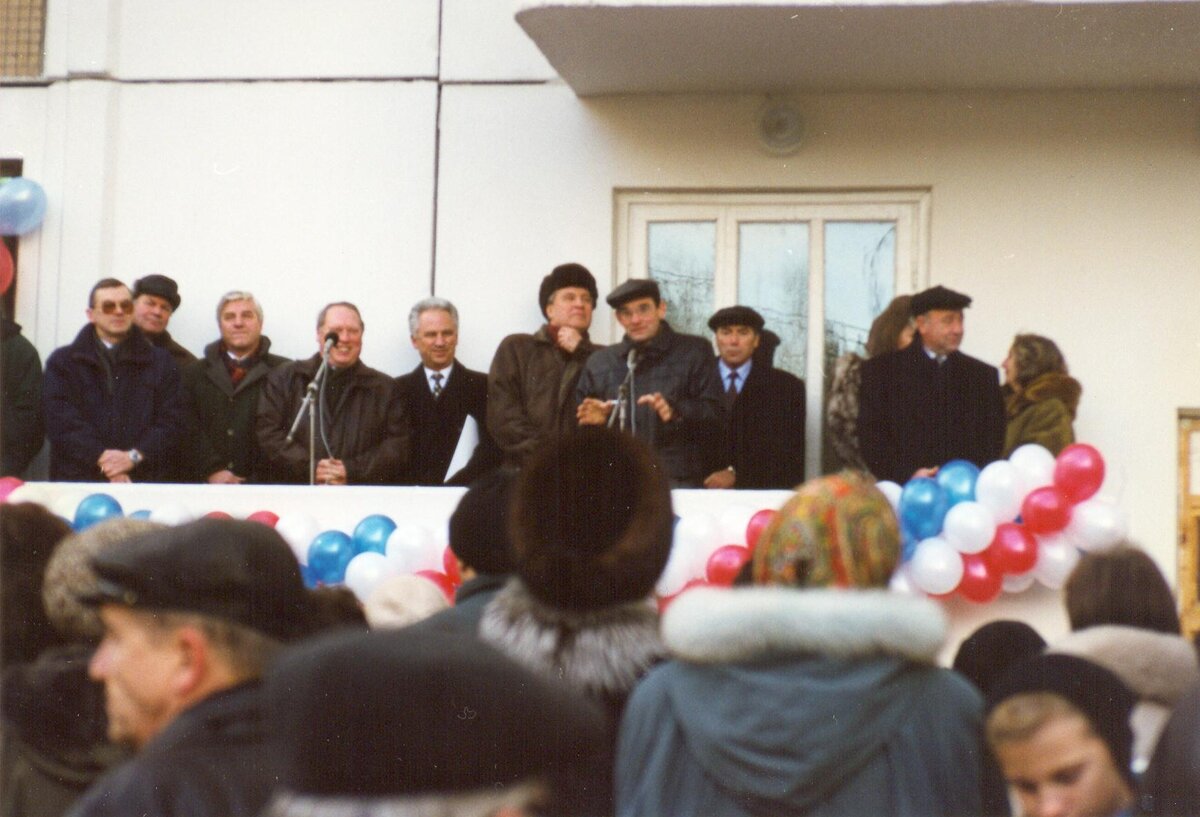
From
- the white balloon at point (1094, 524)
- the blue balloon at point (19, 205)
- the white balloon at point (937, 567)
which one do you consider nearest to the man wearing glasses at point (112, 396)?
the blue balloon at point (19, 205)

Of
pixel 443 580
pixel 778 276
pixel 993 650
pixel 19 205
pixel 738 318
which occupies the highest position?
pixel 19 205

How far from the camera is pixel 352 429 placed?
345 inches

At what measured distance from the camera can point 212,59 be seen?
1059 centimetres

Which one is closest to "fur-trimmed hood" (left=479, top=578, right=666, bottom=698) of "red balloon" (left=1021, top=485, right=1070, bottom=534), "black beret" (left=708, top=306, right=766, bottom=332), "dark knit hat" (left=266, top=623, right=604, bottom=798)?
"dark knit hat" (left=266, top=623, right=604, bottom=798)

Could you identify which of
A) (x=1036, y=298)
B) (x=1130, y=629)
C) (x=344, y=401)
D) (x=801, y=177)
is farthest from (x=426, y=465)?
(x=1130, y=629)

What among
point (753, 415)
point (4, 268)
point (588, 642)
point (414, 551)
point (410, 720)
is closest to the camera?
point (410, 720)

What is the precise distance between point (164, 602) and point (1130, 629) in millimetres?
1952

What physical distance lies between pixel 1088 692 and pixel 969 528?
14.3ft

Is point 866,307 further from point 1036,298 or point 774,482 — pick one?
point 774,482

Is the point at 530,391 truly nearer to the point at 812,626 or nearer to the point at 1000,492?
the point at 1000,492

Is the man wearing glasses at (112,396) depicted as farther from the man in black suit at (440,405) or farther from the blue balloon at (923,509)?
the blue balloon at (923,509)

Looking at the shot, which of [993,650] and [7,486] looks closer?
[993,650]

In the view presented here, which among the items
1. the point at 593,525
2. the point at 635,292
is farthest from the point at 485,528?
the point at 635,292

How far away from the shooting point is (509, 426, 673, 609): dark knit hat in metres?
3.61
